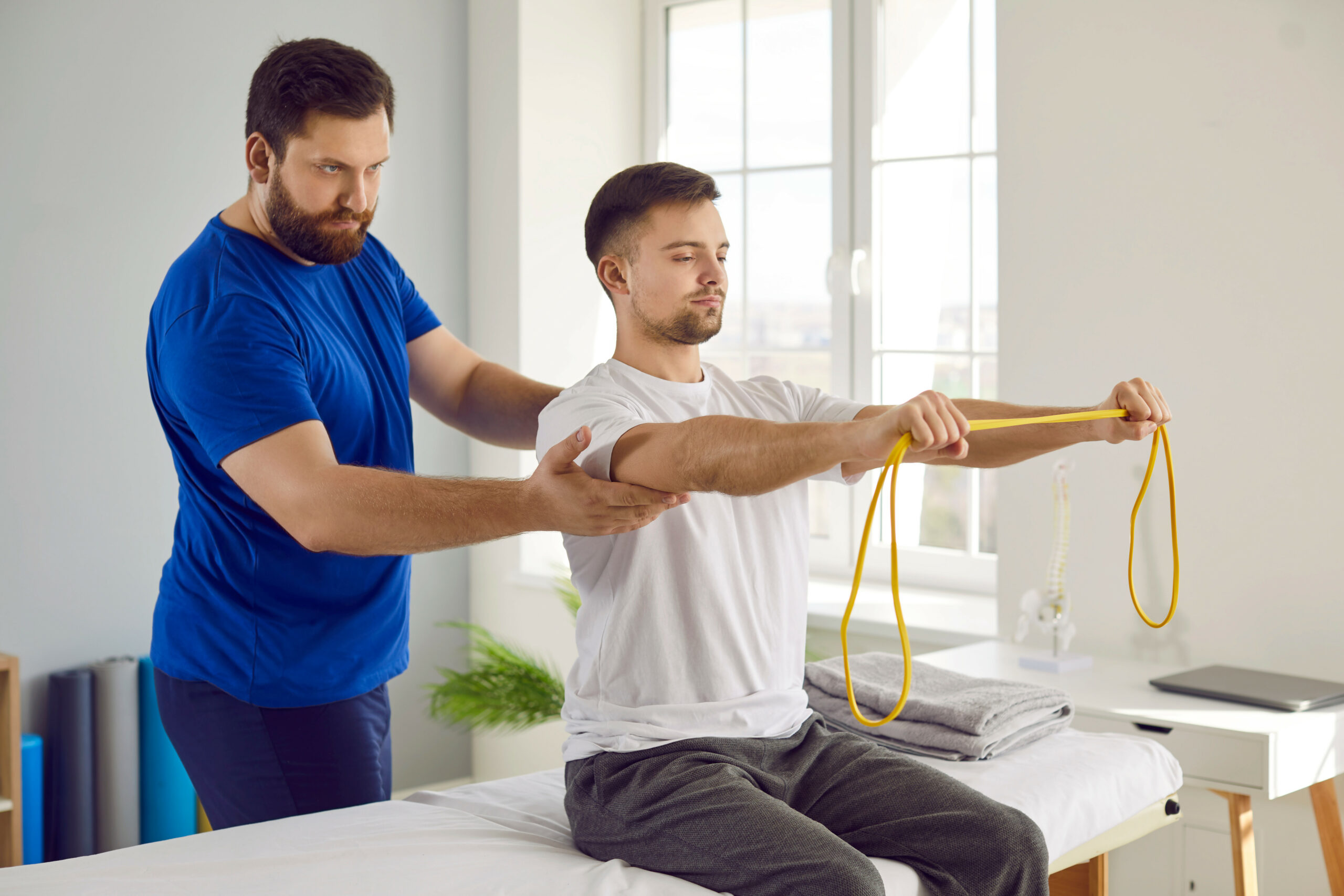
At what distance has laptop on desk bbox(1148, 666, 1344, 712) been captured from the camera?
1.95 meters

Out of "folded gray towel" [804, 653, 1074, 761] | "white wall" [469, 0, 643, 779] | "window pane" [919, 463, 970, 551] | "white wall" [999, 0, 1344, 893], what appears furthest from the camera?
"white wall" [469, 0, 643, 779]

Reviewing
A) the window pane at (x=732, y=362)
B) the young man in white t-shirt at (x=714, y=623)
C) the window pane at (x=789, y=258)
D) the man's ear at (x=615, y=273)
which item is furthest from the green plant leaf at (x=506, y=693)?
the man's ear at (x=615, y=273)

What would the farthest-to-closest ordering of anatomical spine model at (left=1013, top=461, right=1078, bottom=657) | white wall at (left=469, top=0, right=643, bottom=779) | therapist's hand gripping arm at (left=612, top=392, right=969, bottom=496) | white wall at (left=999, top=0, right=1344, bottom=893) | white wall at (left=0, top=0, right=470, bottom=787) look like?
white wall at (left=469, top=0, right=643, bottom=779) → white wall at (left=0, top=0, right=470, bottom=787) → anatomical spine model at (left=1013, top=461, right=1078, bottom=657) → white wall at (left=999, top=0, right=1344, bottom=893) → therapist's hand gripping arm at (left=612, top=392, right=969, bottom=496)

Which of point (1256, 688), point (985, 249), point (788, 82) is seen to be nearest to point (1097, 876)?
point (1256, 688)

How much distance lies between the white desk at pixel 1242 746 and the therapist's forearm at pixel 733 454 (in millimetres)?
1104

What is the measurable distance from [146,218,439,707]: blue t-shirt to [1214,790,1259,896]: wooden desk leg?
4.51 ft

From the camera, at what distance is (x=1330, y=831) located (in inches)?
78.1

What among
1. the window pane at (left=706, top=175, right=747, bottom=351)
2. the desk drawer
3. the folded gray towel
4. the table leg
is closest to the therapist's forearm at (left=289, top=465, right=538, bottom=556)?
the folded gray towel

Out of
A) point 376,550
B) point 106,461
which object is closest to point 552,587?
point 106,461

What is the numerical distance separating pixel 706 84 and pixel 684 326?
2.23 metres

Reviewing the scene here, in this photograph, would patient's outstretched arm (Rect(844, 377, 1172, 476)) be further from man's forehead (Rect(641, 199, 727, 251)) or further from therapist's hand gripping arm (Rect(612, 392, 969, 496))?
man's forehead (Rect(641, 199, 727, 251))

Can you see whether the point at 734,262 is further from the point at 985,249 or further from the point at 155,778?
the point at 155,778

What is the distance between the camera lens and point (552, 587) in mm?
3299

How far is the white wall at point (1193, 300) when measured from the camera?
2.15 meters
